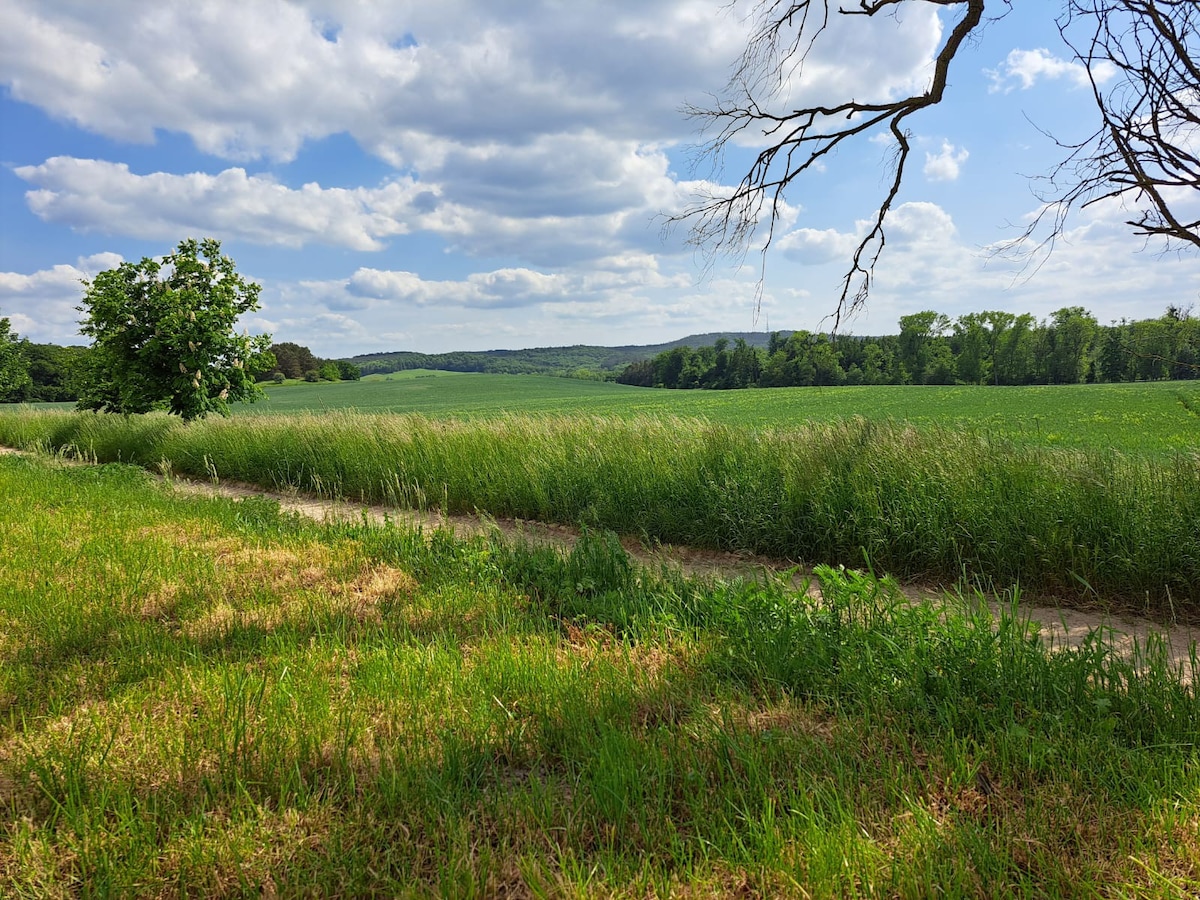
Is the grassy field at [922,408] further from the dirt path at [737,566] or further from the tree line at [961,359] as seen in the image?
the tree line at [961,359]

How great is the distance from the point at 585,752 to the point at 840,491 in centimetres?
539

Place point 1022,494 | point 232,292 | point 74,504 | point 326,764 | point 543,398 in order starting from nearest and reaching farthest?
point 326,764 < point 1022,494 < point 74,504 < point 232,292 < point 543,398

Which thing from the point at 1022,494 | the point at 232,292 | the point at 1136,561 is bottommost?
the point at 1136,561

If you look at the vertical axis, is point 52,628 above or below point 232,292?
below

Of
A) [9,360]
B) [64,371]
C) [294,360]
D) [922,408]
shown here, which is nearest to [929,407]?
[922,408]

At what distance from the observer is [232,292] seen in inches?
672

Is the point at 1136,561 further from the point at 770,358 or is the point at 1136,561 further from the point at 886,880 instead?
the point at 770,358

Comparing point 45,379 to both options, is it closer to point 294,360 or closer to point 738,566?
point 294,360

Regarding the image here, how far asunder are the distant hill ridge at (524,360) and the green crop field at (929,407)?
42.2 meters

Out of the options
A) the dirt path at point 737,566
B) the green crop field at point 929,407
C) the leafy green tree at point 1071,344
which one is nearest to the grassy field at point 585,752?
the dirt path at point 737,566

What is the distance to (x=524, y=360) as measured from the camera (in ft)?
470

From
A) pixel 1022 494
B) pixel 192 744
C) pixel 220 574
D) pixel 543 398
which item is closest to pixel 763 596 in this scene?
pixel 192 744

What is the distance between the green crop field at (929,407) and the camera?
15.0 m

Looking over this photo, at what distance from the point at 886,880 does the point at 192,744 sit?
2664 millimetres
